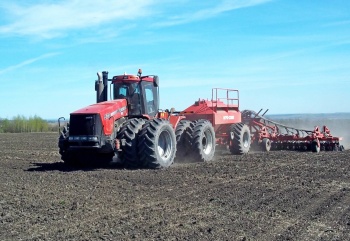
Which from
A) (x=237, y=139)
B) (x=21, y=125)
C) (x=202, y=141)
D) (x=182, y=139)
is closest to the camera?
(x=182, y=139)

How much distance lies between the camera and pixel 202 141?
16.0 m

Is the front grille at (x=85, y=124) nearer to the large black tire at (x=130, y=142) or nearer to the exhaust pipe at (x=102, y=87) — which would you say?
the large black tire at (x=130, y=142)

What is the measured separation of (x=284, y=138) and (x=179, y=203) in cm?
1181

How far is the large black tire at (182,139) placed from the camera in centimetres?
1552

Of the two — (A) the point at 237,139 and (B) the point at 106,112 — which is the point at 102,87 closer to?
(B) the point at 106,112

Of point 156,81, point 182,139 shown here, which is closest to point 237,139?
point 182,139

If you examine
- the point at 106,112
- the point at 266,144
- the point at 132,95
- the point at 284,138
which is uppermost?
the point at 132,95

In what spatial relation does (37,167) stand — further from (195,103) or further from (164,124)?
(195,103)

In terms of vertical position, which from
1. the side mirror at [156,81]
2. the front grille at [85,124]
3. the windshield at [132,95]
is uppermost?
the side mirror at [156,81]

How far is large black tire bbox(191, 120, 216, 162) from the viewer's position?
1542 cm

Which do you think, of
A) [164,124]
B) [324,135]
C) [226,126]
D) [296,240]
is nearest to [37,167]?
[164,124]

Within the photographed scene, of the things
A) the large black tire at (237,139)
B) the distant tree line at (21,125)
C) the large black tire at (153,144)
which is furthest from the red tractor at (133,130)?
the distant tree line at (21,125)

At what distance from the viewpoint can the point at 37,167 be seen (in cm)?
1472

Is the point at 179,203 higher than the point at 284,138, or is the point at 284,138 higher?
the point at 284,138
